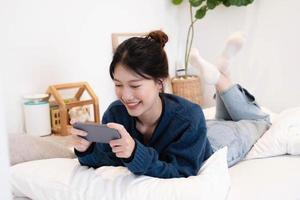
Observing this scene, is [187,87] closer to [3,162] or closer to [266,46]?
[266,46]

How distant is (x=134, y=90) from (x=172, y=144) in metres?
0.17

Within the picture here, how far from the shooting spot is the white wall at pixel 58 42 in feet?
4.60

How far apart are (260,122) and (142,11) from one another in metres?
0.95

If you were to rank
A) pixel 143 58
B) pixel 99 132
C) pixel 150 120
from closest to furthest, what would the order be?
pixel 99 132, pixel 143 58, pixel 150 120

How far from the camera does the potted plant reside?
6.37ft

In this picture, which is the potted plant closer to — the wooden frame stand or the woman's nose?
the wooden frame stand

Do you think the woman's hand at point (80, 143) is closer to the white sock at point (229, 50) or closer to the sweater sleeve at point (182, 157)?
the sweater sleeve at point (182, 157)

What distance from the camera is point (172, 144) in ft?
2.88

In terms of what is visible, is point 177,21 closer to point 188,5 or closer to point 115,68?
point 188,5

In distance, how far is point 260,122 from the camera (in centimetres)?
Result: 140

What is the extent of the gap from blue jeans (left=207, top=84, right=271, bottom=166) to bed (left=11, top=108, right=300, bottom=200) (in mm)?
91

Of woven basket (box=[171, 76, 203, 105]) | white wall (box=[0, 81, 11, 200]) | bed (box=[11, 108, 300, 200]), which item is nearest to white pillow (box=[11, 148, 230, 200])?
bed (box=[11, 108, 300, 200])

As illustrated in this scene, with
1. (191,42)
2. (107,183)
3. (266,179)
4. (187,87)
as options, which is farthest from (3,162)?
(191,42)

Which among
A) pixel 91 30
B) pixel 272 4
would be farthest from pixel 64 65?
pixel 272 4
